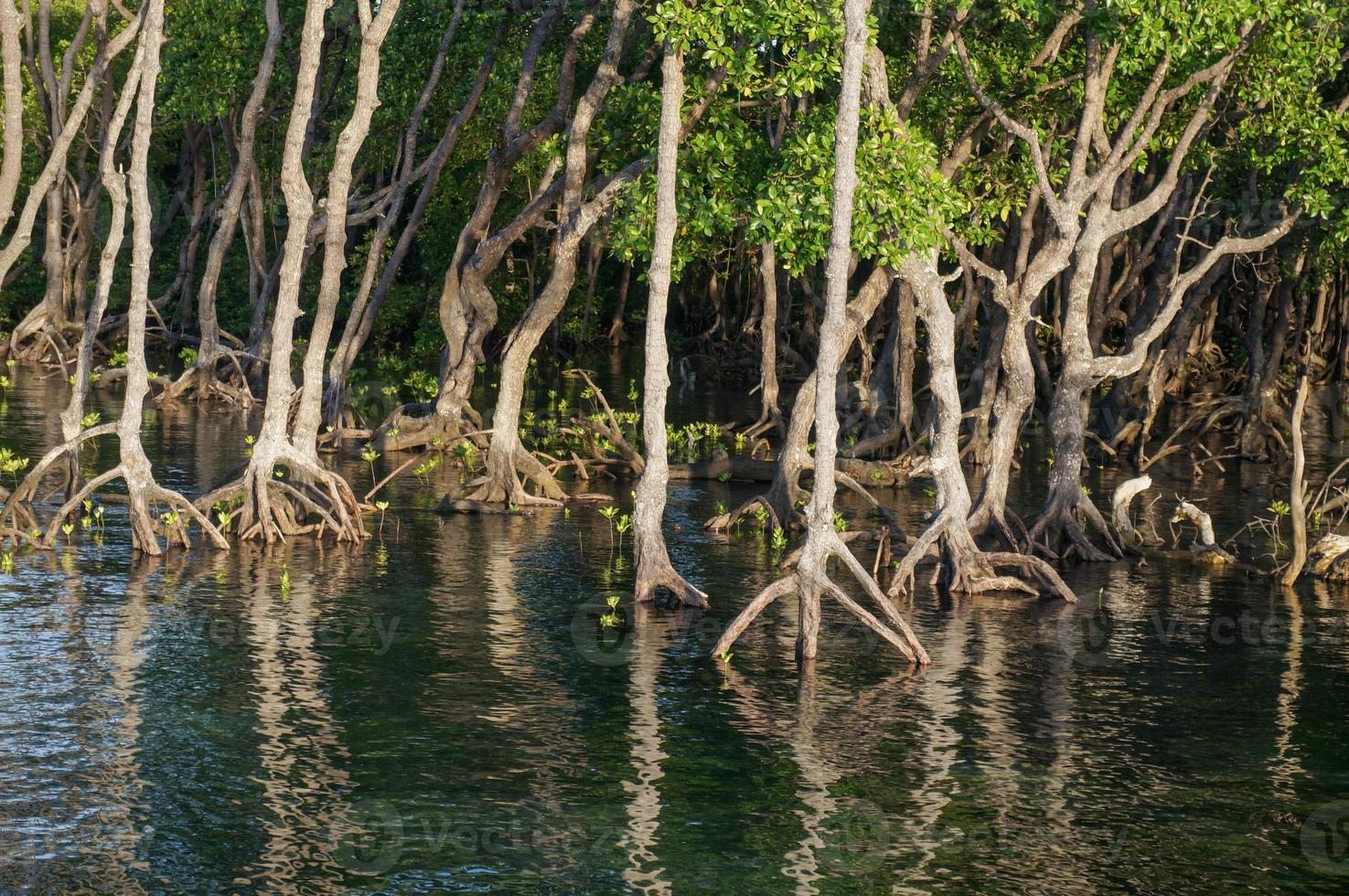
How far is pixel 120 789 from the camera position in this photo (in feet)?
42.0

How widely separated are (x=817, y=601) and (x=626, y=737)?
3180 millimetres

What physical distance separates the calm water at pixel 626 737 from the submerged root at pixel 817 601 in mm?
296

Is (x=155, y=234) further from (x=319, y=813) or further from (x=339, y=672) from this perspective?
(x=319, y=813)

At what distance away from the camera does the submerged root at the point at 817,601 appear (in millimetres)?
16781

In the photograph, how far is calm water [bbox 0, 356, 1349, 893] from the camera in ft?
38.6

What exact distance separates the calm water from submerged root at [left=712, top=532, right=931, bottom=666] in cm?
30

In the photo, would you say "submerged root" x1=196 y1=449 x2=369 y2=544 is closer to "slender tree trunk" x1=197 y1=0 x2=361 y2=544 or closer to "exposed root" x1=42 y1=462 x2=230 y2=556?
"slender tree trunk" x1=197 y1=0 x2=361 y2=544

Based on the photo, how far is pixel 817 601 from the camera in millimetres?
17031

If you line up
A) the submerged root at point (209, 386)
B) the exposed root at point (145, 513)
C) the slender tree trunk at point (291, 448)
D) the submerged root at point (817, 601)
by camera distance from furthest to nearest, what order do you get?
1. the submerged root at point (209, 386)
2. the slender tree trunk at point (291, 448)
3. the exposed root at point (145, 513)
4. the submerged root at point (817, 601)
